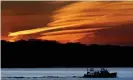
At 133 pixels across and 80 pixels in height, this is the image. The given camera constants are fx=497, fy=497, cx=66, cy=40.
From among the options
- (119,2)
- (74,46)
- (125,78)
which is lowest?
(125,78)

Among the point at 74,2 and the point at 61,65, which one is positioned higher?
the point at 74,2

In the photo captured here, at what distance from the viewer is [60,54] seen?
20.9 feet

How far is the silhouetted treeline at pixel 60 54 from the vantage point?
6.17m

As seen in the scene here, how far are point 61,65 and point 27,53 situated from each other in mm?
488

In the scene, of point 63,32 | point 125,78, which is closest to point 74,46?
point 63,32

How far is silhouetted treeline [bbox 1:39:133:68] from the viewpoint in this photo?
6.17 meters

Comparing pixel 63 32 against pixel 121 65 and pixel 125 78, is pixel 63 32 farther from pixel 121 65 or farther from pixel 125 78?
pixel 125 78

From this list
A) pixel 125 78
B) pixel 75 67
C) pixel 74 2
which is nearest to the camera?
pixel 74 2

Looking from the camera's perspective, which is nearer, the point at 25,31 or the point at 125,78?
the point at 25,31

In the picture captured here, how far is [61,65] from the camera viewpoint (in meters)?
6.47

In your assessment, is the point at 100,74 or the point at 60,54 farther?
the point at 100,74

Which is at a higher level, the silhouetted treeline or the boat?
the silhouetted treeline

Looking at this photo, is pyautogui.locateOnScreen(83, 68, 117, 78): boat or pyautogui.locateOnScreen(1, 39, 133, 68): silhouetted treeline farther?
pyautogui.locateOnScreen(83, 68, 117, 78): boat

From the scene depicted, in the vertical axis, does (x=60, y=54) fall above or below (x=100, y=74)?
above
